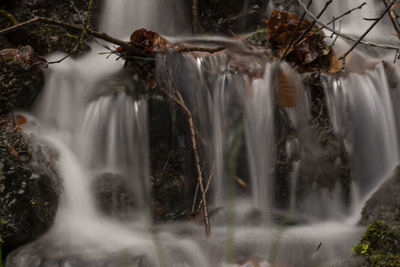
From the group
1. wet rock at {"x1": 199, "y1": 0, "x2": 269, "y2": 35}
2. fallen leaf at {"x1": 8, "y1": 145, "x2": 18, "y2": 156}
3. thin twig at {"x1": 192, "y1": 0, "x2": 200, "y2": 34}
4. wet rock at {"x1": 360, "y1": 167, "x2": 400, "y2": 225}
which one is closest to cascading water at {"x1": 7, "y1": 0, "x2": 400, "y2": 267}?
wet rock at {"x1": 360, "y1": 167, "x2": 400, "y2": 225}

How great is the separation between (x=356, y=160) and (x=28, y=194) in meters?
2.97

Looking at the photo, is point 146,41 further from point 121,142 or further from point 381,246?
point 381,246

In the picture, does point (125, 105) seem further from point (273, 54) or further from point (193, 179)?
point (273, 54)

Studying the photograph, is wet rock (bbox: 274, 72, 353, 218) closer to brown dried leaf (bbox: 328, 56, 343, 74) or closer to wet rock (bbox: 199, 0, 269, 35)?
brown dried leaf (bbox: 328, 56, 343, 74)

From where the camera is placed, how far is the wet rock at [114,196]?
373 cm

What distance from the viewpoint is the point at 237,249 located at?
9.51 ft

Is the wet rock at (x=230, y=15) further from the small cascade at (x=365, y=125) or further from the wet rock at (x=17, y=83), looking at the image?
the wet rock at (x=17, y=83)

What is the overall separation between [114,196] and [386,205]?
2.22 meters

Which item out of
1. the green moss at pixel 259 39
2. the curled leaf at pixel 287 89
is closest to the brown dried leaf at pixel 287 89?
the curled leaf at pixel 287 89

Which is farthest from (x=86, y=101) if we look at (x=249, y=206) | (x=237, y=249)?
(x=237, y=249)

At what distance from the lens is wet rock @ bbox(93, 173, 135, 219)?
3730mm

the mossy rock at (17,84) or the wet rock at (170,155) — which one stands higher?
the mossy rock at (17,84)

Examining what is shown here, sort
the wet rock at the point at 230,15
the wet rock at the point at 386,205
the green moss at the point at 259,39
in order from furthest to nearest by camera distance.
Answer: the wet rock at the point at 230,15 → the green moss at the point at 259,39 → the wet rock at the point at 386,205

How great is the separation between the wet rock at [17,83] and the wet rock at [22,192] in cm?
47
